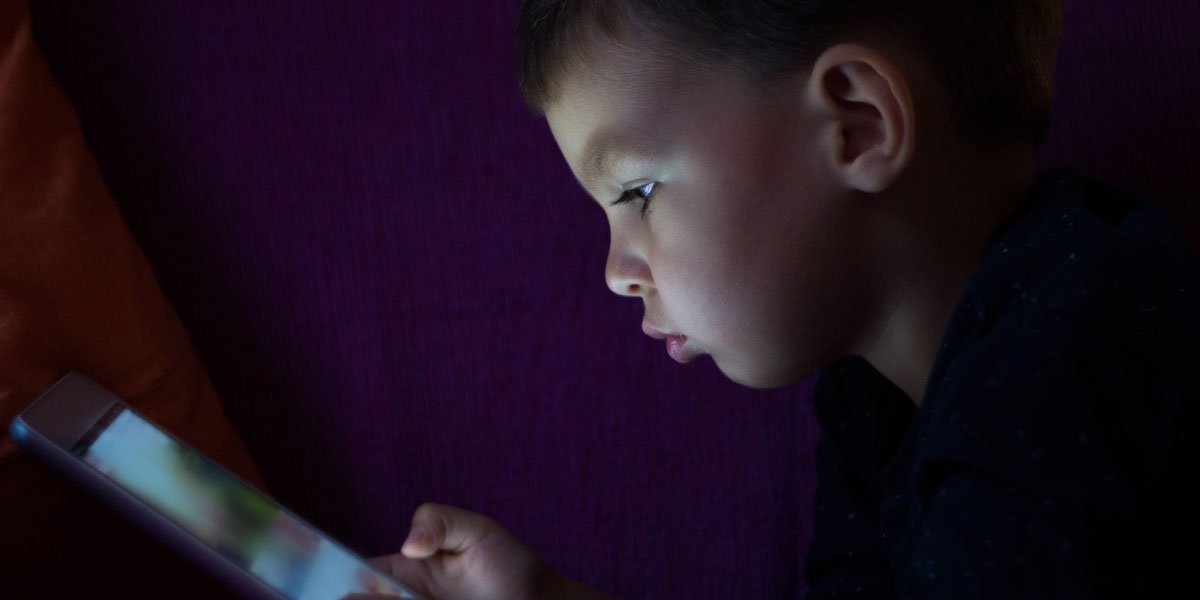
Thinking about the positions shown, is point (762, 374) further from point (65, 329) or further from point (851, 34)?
point (65, 329)

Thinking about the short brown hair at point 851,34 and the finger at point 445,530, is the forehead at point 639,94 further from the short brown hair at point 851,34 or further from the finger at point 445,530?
the finger at point 445,530

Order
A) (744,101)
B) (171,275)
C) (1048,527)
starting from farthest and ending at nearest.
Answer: (171,275) < (744,101) < (1048,527)

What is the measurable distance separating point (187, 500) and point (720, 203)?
337 mm

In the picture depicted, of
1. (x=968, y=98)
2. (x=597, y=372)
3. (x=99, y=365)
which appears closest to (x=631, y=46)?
(x=968, y=98)

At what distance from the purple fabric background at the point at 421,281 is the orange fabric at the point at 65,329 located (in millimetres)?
49

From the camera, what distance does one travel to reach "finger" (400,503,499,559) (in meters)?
0.60

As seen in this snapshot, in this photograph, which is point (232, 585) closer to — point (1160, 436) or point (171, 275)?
point (171, 275)

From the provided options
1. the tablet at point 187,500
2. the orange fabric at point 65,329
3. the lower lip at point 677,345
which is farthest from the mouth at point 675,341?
the orange fabric at point 65,329

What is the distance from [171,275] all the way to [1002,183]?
0.57m

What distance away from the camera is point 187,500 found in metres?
0.61

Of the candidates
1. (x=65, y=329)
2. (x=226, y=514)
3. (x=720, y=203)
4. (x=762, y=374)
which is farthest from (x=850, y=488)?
(x=65, y=329)

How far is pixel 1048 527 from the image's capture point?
441 millimetres

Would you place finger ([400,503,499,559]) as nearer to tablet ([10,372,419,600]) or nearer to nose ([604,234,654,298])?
tablet ([10,372,419,600])

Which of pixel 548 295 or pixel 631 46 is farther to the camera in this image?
pixel 548 295
